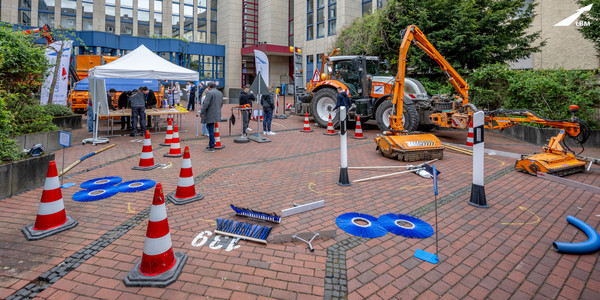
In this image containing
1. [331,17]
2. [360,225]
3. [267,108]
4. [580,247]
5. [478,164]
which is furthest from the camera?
[331,17]

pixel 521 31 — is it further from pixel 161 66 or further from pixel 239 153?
pixel 161 66

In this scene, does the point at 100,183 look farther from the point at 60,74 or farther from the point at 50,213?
the point at 60,74

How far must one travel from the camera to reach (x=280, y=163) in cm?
745

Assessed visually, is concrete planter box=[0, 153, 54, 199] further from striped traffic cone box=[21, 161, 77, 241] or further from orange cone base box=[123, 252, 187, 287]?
orange cone base box=[123, 252, 187, 287]

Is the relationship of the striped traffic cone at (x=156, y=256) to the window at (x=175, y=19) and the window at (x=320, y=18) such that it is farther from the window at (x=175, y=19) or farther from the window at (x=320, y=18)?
the window at (x=175, y=19)

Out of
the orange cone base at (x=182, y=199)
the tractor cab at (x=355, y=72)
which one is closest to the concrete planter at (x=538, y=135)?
the tractor cab at (x=355, y=72)

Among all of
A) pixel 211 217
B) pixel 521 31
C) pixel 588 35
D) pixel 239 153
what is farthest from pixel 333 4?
pixel 211 217

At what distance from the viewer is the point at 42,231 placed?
356 centimetres

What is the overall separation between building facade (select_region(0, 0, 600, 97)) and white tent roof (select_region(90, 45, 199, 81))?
704 inches

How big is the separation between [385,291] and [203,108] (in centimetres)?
768

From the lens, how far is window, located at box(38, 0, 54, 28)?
3344 centimetres

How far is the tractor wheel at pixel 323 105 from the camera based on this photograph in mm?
12906

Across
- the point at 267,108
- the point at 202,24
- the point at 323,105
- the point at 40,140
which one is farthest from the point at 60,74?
the point at 202,24

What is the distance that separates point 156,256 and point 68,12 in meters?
42.7
